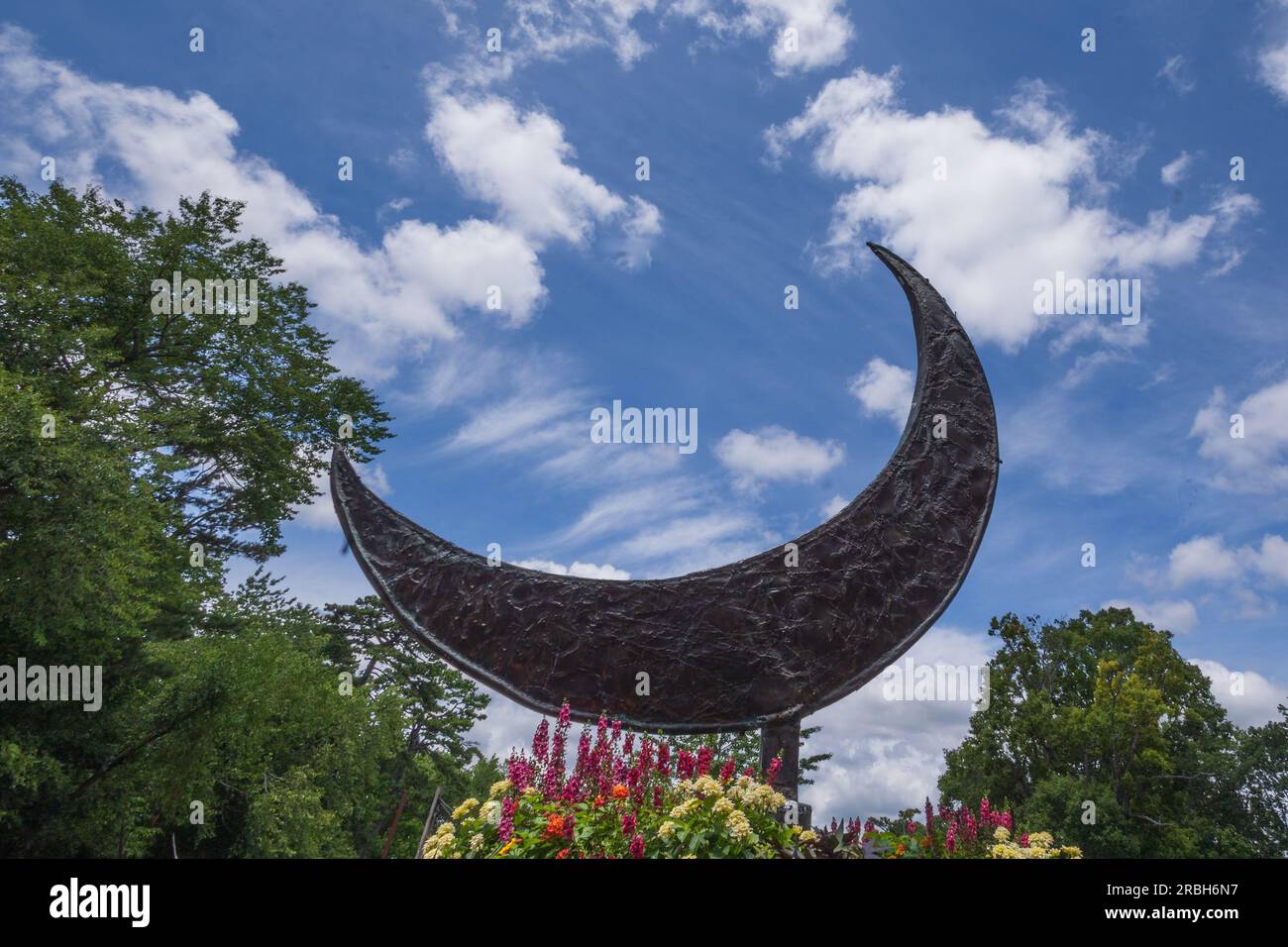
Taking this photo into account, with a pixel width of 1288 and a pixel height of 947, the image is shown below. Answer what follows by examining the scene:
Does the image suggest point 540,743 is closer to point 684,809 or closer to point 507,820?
point 507,820

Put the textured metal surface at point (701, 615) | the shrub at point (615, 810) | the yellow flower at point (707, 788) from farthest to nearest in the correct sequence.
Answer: the textured metal surface at point (701, 615) → the yellow flower at point (707, 788) → the shrub at point (615, 810)

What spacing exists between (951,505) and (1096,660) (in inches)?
842

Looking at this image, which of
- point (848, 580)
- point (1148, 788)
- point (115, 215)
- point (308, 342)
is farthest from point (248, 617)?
point (1148, 788)

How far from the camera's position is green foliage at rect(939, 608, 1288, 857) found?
20016 mm

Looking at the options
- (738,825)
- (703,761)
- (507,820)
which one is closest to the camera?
(738,825)

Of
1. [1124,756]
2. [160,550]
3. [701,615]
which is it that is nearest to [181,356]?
[160,550]

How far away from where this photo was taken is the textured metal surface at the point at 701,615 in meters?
5.87

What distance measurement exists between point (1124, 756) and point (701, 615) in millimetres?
19854

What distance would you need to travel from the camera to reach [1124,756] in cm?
2111

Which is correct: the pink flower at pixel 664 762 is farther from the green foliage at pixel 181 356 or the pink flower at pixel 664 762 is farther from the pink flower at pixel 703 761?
the green foliage at pixel 181 356

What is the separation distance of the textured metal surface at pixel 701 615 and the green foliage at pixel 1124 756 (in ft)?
54.4

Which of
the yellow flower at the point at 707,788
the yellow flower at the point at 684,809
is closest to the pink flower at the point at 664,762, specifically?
the yellow flower at the point at 707,788
